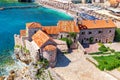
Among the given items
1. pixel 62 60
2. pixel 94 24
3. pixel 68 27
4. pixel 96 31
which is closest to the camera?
pixel 62 60

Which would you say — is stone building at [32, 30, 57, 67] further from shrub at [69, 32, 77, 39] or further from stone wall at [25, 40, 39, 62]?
shrub at [69, 32, 77, 39]

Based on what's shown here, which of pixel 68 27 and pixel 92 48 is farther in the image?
pixel 92 48

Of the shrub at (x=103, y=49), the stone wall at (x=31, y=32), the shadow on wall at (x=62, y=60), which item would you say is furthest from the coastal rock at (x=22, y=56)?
the shrub at (x=103, y=49)

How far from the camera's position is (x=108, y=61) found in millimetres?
66062

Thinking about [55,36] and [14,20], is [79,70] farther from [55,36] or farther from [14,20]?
[14,20]

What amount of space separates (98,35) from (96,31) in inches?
48.6

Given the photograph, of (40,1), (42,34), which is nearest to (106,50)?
(42,34)

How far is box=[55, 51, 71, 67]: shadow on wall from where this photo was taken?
65000 mm

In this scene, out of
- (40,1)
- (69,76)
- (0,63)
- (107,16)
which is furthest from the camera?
(40,1)

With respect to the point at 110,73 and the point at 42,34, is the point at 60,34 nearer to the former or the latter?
the point at 42,34

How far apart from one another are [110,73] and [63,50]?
13.4 metres

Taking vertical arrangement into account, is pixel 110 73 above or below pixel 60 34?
below

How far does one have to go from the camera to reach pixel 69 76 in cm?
5988

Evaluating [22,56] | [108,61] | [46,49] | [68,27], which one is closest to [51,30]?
[68,27]
